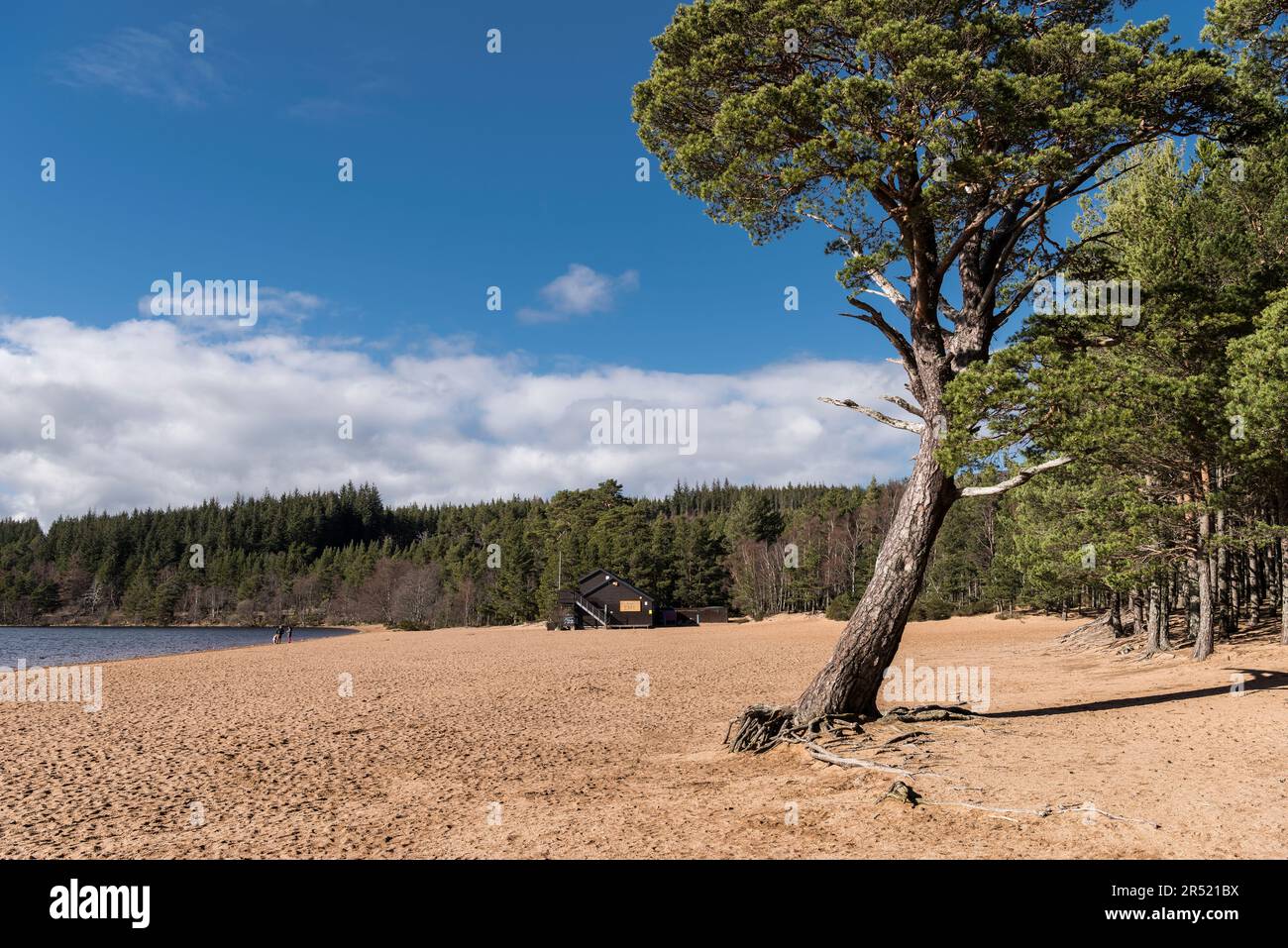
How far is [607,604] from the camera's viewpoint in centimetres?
5900

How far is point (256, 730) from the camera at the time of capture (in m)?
13.6

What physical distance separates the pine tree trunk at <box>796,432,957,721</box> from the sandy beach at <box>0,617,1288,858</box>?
3.59ft

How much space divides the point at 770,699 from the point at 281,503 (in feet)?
484

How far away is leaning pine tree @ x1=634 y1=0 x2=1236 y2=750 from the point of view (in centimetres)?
855

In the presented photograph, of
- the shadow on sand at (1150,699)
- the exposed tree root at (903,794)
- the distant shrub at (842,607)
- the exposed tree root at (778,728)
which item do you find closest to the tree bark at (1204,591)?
the shadow on sand at (1150,699)

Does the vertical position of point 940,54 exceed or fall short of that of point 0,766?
it exceeds it

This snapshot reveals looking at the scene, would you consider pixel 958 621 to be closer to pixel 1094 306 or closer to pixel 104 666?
pixel 1094 306

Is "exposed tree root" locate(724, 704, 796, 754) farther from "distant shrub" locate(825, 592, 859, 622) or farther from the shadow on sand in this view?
"distant shrub" locate(825, 592, 859, 622)

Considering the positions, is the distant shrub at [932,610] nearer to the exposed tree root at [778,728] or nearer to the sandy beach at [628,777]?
the sandy beach at [628,777]

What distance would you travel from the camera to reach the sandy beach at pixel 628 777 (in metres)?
6.10

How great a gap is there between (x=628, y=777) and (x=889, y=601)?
425 centimetres

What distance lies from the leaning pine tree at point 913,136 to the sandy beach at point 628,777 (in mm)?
2414

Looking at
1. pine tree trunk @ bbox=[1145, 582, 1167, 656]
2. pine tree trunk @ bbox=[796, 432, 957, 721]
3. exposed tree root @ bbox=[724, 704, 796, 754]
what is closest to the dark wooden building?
pine tree trunk @ bbox=[1145, 582, 1167, 656]
